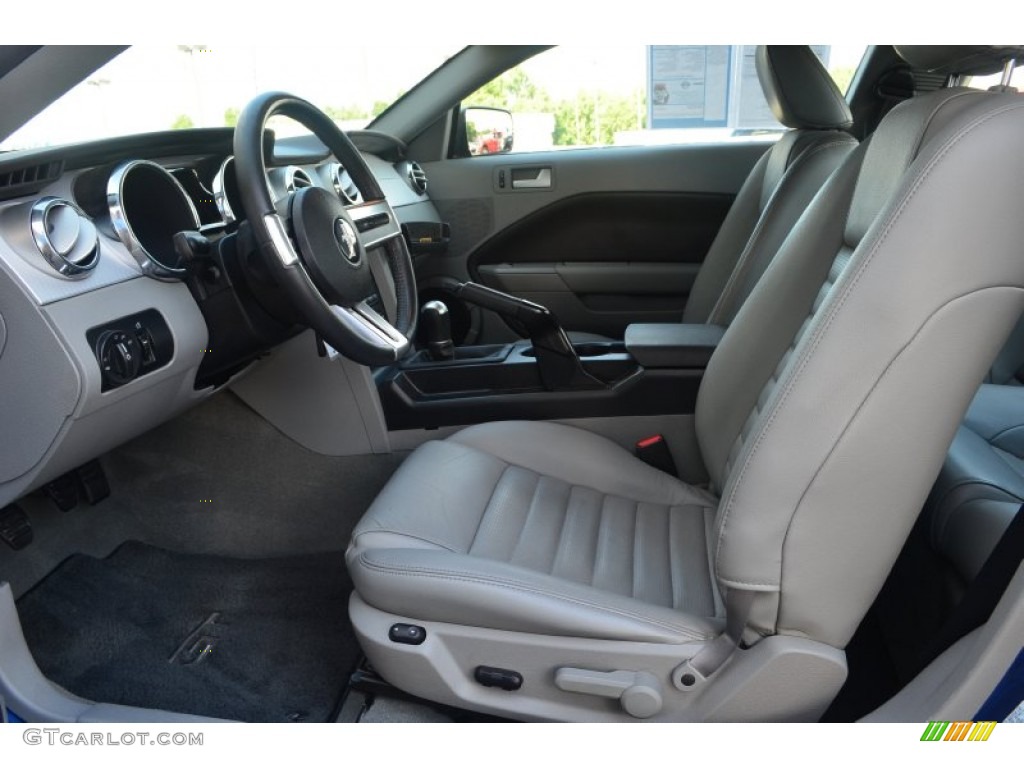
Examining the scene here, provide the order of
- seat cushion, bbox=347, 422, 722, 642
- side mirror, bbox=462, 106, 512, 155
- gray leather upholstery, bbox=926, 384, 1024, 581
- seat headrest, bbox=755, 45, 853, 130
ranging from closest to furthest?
seat cushion, bbox=347, 422, 722, 642 → gray leather upholstery, bbox=926, 384, 1024, 581 → seat headrest, bbox=755, 45, 853, 130 → side mirror, bbox=462, 106, 512, 155

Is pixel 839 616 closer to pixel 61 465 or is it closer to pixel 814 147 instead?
pixel 61 465

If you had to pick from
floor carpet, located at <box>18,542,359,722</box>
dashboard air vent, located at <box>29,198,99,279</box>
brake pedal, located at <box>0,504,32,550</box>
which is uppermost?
dashboard air vent, located at <box>29,198,99,279</box>

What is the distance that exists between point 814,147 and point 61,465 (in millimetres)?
1727

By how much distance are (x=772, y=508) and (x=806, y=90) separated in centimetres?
141

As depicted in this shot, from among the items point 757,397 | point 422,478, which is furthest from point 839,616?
point 422,478

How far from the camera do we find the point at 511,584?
1133 mm

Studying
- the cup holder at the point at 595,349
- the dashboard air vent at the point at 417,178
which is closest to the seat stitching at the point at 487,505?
the cup holder at the point at 595,349

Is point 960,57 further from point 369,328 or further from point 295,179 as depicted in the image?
point 295,179

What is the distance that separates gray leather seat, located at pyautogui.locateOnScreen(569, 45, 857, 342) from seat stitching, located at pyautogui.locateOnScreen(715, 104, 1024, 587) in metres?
0.95

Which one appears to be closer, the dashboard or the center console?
the dashboard

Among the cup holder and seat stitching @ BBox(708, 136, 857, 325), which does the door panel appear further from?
the cup holder

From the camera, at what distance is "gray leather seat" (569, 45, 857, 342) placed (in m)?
1.95

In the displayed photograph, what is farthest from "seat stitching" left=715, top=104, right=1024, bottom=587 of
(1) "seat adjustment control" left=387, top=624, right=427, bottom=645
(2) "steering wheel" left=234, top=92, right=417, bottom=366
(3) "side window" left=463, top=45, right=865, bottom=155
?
(3) "side window" left=463, top=45, right=865, bottom=155

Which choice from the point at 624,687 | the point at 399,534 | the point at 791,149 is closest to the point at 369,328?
the point at 399,534
